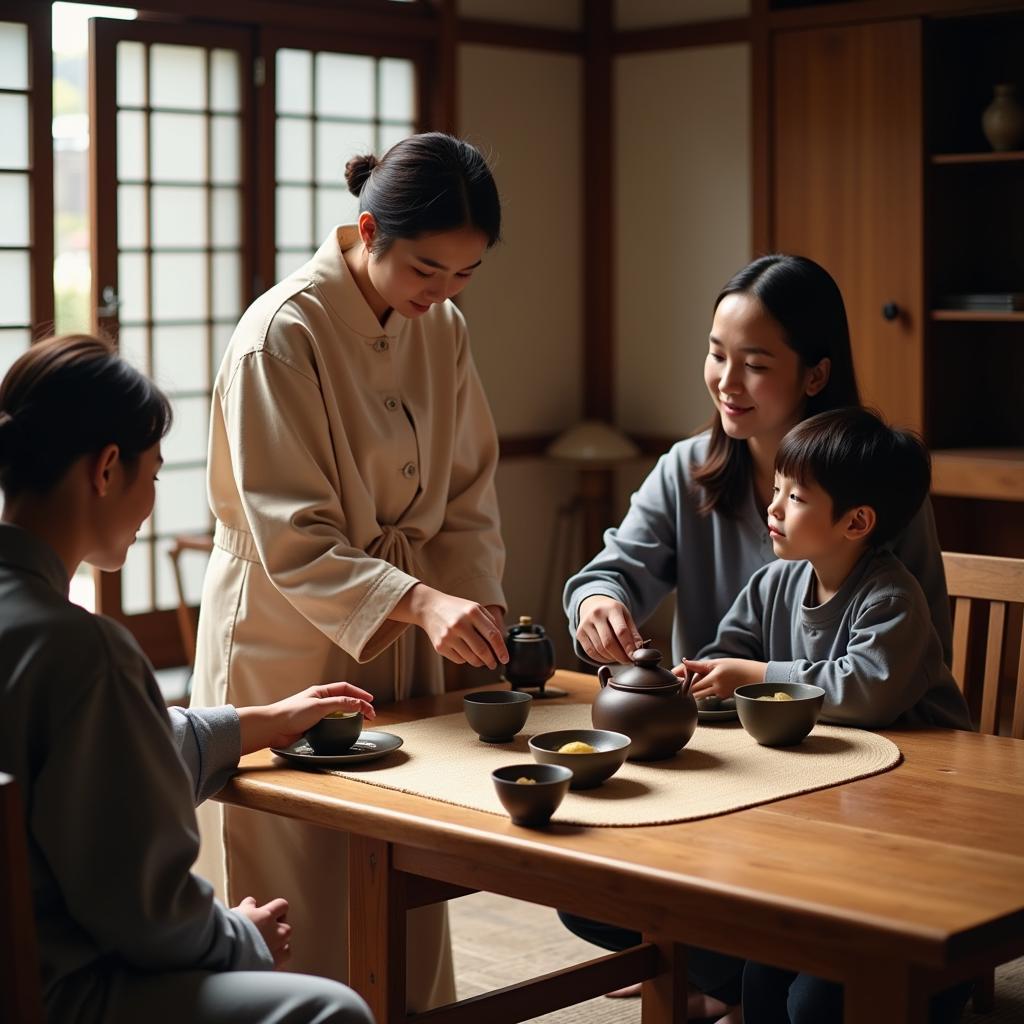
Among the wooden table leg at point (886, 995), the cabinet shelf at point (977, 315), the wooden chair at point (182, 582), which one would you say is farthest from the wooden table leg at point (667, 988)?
the cabinet shelf at point (977, 315)

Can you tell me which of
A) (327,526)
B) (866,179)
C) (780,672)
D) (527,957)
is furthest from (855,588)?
(866,179)

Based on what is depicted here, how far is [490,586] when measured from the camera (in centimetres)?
246

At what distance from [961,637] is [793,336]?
60cm

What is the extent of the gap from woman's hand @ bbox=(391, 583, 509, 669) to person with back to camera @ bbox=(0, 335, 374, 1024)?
1.73ft

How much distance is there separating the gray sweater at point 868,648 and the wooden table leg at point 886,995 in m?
0.71

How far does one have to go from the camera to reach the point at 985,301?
15.6ft

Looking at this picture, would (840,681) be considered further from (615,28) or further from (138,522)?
(615,28)

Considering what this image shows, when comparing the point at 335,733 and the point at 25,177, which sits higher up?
the point at 25,177

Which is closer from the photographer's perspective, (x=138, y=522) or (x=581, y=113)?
(x=138, y=522)

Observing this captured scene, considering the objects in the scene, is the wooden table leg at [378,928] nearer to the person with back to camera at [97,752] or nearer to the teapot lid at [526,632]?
the person with back to camera at [97,752]

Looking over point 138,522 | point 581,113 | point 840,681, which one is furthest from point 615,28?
point 138,522

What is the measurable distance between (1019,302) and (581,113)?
1.91 meters

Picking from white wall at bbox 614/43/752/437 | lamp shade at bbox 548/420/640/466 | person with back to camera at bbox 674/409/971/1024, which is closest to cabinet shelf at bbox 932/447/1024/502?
white wall at bbox 614/43/752/437

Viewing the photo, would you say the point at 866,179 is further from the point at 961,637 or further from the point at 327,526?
the point at 327,526
